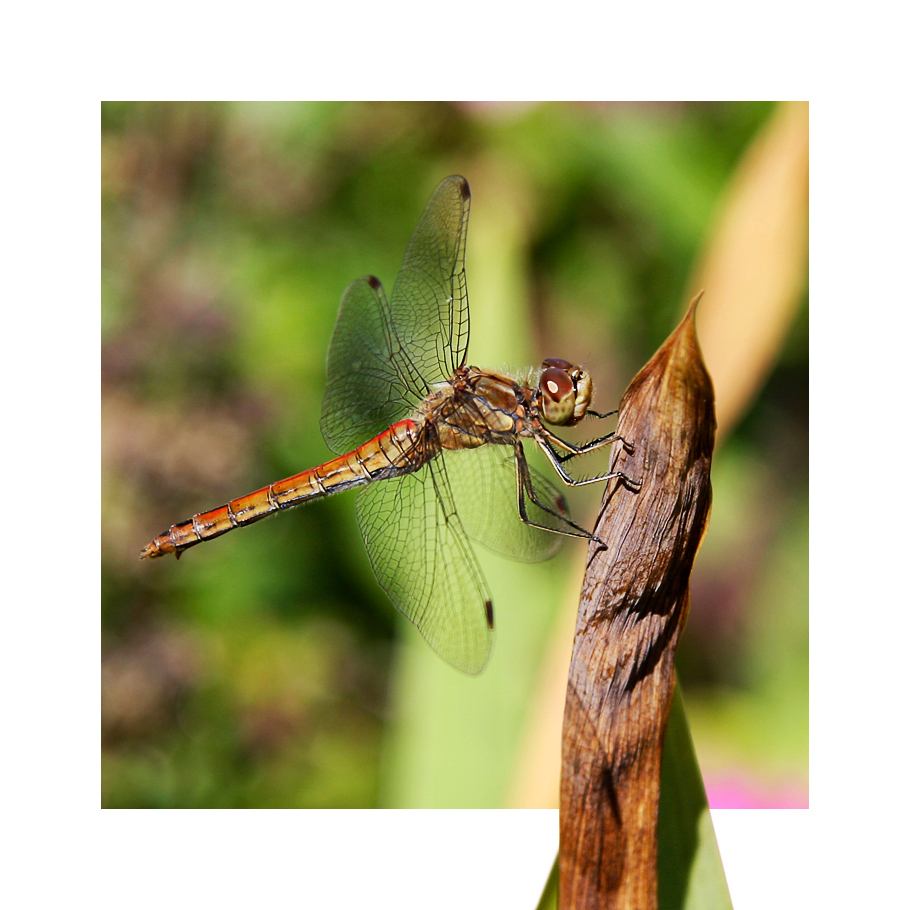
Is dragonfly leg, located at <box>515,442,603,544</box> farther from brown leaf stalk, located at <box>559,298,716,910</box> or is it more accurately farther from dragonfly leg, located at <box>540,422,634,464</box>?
brown leaf stalk, located at <box>559,298,716,910</box>

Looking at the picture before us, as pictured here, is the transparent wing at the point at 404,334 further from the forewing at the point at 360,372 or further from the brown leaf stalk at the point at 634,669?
the brown leaf stalk at the point at 634,669

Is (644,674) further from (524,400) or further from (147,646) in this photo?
(147,646)

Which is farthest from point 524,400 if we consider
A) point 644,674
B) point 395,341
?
point 644,674

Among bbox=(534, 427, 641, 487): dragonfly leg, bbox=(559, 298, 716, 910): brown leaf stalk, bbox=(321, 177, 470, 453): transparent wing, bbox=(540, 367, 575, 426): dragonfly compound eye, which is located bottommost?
bbox=(559, 298, 716, 910): brown leaf stalk

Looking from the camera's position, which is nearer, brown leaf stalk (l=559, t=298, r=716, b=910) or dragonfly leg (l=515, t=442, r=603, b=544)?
brown leaf stalk (l=559, t=298, r=716, b=910)

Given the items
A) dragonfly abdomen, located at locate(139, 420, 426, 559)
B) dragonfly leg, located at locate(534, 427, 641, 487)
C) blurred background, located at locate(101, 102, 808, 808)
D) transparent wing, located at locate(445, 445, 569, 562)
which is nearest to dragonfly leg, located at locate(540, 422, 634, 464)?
dragonfly leg, located at locate(534, 427, 641, 487)

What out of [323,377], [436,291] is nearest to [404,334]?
[436,291]

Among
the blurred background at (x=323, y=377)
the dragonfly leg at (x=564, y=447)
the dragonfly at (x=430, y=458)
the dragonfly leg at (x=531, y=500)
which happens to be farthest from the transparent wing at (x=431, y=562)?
the blurred background at (x=323, y=377)
